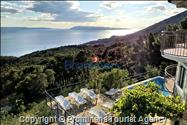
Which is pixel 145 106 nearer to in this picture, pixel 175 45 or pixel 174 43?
pixel 175 45

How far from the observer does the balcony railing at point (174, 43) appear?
9.55 m

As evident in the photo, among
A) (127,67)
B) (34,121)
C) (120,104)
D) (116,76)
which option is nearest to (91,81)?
(116,76)

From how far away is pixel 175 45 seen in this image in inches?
403

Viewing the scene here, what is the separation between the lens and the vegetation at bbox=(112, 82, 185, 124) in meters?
8.09

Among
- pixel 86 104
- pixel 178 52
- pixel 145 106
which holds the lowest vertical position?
pixel 86 104

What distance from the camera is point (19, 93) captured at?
2847cm

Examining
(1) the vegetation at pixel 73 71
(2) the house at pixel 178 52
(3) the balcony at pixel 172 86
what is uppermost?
(2) the house at pixel 178 52

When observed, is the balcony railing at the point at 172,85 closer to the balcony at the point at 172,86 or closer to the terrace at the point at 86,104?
the balcony at the point at 172,86

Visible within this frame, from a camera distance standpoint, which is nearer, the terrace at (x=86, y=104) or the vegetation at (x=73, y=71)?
the terrace at (x=86, y=104)

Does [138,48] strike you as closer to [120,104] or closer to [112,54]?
[112,54]

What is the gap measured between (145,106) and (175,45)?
3.29m

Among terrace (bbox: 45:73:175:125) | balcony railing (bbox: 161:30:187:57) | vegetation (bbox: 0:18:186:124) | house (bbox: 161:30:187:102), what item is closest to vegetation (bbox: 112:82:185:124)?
house (bbox: 161:30:187:102)

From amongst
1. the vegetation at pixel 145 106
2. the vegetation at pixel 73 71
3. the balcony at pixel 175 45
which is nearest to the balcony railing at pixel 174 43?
the balcony at pixel 175 45

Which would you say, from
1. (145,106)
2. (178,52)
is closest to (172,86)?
(178,52)
